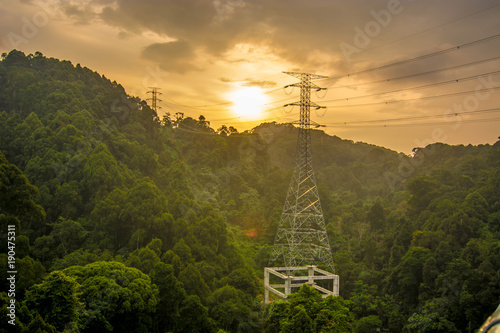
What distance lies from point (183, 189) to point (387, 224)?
694 inches

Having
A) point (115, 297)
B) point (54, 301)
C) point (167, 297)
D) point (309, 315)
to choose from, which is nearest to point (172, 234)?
point (167, 297)

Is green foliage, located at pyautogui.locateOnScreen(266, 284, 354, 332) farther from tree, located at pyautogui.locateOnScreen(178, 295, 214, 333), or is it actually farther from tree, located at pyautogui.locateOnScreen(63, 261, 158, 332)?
tree, located at pyautogui.locateOnScreen(63, 261, 158, 332)

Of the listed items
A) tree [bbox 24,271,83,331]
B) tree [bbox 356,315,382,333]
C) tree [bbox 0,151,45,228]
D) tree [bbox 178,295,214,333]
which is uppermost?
tree [bbox 0,151,45,228]

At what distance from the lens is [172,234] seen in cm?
2389

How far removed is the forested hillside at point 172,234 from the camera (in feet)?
51.7

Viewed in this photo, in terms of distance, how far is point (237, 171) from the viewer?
46.1 m

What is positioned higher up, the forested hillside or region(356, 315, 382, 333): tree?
the forested hillside

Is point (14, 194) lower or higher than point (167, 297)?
higher

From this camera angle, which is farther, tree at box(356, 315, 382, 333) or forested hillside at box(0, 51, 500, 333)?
tree at box(356, 315, 382, 333)

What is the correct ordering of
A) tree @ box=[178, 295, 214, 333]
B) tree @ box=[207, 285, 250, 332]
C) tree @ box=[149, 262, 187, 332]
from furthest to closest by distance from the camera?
tree @ box=[207, 285, 250, 332]
tree @ box=[149, 262, 187, 332]
tree @ box=[178, 295, 214, 333]

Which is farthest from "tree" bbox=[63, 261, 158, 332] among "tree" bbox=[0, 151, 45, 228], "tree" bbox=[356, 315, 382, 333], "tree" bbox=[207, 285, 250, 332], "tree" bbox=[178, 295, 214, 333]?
"tree" bbox=[356, 315, 382, 333]

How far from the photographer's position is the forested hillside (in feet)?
51.7

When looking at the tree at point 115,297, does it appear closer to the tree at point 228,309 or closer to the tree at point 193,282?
the tree at point 193,282

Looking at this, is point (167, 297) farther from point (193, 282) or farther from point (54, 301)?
point (54, 301)
